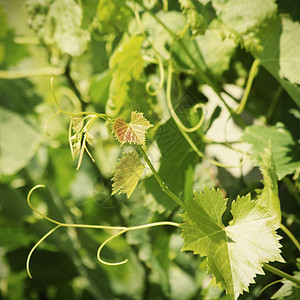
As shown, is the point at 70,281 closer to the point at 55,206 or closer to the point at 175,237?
the point at 55,206

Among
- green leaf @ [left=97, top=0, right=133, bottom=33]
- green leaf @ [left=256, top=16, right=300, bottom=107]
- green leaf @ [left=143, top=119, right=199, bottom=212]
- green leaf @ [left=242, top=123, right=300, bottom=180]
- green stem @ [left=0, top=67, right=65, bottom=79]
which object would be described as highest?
green leaf @ [left=256, top=16, right=300, bottom=107]

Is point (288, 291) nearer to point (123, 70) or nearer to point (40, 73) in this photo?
point (123, 70)

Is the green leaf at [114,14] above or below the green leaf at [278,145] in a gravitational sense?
above

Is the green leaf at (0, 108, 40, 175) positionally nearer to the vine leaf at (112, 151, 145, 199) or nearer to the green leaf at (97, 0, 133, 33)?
the green leaf at (97, 0, 133, 33)

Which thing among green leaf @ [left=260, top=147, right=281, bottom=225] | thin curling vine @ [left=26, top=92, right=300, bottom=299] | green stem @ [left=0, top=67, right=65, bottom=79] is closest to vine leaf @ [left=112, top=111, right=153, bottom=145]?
thin curling vine @ [left=26, top=92, right=300, bottom=299]

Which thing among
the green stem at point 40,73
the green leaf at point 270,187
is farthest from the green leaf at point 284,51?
the green stem at point 40,73

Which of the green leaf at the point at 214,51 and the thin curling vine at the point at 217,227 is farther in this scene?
the green leaf at the point at 214,51

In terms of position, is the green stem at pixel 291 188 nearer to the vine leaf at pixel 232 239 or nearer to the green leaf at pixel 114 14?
the vine leaf at pixel 232 239

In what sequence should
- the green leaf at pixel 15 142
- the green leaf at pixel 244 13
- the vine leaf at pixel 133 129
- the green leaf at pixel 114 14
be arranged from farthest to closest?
the green leaf at pixel 15 142 < the green leaf at pixel 114 14 < the green leaf at pixel 244 13 < the vine leaf at pixel 133 129

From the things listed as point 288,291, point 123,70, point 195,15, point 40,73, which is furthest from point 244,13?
point 40,73
